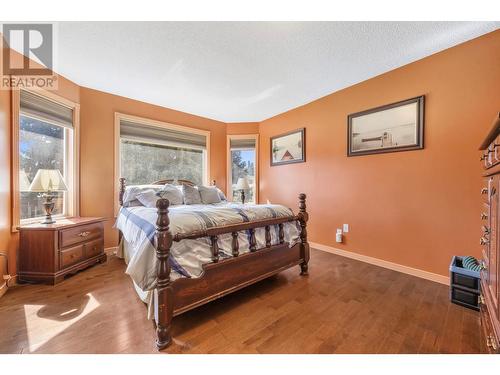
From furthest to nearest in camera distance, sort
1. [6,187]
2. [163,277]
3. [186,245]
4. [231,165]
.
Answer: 1. [231,165]
2. [6,187]
3. [186,245]
4. [163,277]

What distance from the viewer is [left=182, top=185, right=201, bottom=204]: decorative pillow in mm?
3088

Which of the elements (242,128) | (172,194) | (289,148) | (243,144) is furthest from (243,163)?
(172,194)

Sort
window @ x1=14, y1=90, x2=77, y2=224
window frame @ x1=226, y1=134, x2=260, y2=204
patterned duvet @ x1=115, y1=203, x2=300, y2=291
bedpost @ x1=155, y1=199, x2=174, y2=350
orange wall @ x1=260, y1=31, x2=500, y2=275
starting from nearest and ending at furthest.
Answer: bedpost @ x1=155, y1=199, x2=174, y2=350 → patterned duvet @ x1=115, y1=203, x2=300, y2=291 → orange wall @ x1=260, y1=31, x2=500, y2=275 → window @ x1=14, y1=90, x2=77, y2=224 → window frame @ x1=226, y1=134, x2=260, y2=204

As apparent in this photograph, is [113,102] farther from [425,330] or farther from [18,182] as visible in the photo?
[425,330]

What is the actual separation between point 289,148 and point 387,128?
1612 mm

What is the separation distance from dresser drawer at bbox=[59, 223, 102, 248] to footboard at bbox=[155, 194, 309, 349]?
1.65m

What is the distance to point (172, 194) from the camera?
2996 mm

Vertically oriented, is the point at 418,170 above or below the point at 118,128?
below

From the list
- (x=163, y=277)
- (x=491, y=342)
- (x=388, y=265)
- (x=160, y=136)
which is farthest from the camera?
(x=160, y=136)

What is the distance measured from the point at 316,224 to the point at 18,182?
12.5 feet

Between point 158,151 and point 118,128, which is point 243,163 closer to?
point 158,151

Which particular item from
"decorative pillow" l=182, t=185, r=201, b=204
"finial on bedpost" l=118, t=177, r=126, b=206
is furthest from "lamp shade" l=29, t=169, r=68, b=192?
"decorative pillow" l=182, t=185, r=201, b=204

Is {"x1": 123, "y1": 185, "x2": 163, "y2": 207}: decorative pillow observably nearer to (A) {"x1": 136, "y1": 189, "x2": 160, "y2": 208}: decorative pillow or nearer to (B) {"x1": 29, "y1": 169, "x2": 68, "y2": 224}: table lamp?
(A) {"x1": 136, "y1": 189, "x2": 160, "y2": 208}: decorative pillow

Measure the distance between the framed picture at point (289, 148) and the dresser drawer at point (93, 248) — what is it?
122 inches
